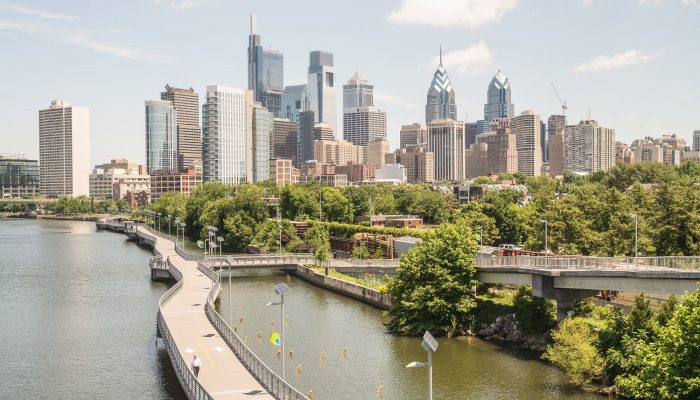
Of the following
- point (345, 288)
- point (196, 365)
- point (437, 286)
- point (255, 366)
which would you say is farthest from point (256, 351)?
point (345, 288)

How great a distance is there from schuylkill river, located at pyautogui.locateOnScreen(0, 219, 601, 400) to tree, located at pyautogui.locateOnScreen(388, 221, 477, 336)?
1.99 meters

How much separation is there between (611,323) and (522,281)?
12405 millimetres

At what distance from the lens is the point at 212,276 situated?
84375mm

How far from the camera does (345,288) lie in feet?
276

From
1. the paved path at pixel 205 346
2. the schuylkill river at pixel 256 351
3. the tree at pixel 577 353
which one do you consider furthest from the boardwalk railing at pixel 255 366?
the tree at pixel 577 353

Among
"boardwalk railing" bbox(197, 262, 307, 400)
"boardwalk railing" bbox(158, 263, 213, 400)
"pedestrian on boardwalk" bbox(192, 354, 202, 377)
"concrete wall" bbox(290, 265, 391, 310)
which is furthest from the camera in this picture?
"concrete wall" bbox(290, 265, 391, 310)

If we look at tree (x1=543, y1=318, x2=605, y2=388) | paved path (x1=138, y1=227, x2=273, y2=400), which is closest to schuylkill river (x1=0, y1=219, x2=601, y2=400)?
tree (x1=543, y1=318, x2=605, y2=388)

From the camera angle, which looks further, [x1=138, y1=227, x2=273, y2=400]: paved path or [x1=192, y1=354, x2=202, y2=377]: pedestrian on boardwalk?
[x1=192, y1=354, x2=202, y2=377]: pedestrian on boardwalk

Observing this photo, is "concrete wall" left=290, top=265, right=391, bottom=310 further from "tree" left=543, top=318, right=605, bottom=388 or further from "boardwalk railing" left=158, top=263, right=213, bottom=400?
"tree" left=543, top=318, right=605, bottom=388

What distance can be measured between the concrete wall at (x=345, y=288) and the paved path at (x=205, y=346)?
50.0 ft

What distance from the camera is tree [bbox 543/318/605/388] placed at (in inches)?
1802

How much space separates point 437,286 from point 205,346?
20962 millimetres

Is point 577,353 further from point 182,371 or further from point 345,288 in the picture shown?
point 345,288

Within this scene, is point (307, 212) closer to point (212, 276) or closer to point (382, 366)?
point (212, 276)
